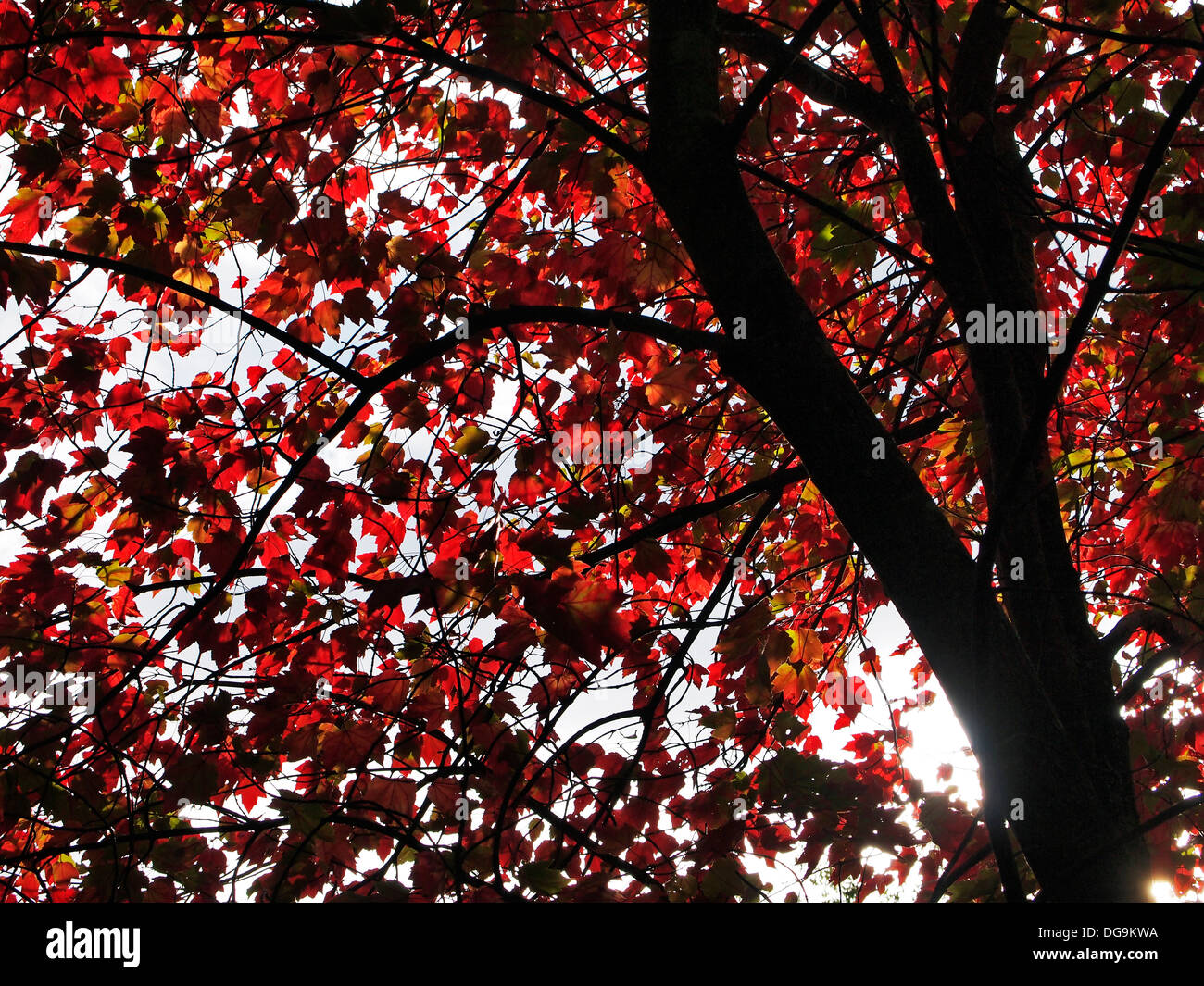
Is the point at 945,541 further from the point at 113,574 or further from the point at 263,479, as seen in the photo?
the point at 113,574

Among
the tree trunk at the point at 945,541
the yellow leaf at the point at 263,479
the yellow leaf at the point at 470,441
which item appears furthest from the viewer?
the yellow leaf at the point at 263,479

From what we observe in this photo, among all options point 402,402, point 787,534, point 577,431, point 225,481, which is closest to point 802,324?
point 577,431

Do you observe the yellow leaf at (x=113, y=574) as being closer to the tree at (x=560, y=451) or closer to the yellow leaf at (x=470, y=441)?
the tree at (x=560, y=451)

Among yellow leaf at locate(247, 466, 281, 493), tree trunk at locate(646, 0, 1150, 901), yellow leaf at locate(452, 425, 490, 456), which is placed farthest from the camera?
yellow leaf at locate(247, 466, 281, 493)

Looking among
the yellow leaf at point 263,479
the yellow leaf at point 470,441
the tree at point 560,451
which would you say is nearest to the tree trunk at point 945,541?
the tree at point 560,451

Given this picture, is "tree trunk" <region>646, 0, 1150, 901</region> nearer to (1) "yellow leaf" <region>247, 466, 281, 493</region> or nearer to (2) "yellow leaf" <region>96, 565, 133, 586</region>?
(1) "yellow leaf" <region>247, 466, 281, 493</region>

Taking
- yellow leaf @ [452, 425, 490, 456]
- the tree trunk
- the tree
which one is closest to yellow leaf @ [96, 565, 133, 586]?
the tree

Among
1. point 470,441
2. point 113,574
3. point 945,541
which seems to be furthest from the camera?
point 113,574

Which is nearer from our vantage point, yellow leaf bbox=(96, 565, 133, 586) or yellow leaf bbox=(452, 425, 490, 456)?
yellow leaf bbox=(452, 425, 490, 456)

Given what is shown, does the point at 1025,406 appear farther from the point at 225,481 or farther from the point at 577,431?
the point at 225,481

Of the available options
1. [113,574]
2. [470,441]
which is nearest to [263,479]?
[113,574]

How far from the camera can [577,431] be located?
11.2ft

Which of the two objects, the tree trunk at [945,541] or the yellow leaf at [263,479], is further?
the yellow leaf at [263,479]
